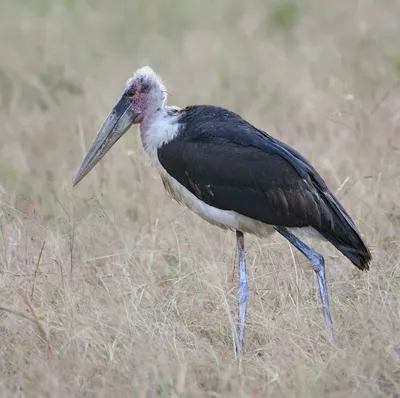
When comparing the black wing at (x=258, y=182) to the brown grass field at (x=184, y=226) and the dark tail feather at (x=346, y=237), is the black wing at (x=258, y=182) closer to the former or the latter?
the dark tail feather at (x=346, y=237)

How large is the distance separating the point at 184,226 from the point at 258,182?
967mm

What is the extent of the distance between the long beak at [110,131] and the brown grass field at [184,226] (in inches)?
4.9

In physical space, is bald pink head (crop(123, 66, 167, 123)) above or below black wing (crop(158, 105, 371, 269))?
above

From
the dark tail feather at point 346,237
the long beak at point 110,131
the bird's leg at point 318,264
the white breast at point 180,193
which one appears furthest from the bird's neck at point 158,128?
the dark tail feather at point 346,237

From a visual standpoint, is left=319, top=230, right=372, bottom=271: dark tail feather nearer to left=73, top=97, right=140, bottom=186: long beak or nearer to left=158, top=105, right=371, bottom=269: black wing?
left=158, top=105, right=371, bottom=269: black wing

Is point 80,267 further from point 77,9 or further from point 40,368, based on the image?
point 77,9

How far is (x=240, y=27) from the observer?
10.6m

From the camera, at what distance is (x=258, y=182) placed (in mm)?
4863

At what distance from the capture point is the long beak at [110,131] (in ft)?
17.6

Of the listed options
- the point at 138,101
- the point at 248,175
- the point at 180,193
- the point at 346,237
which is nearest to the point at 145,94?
the point at 138,101

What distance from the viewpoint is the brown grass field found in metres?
4.15

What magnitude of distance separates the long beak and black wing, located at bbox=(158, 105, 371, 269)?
524mm

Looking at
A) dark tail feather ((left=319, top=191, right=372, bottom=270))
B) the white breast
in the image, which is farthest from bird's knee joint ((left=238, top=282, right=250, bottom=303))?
dark tail feather ((left=319, top=191, right=372, bottom=270))

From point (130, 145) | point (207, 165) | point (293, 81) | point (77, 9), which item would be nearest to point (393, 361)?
point (207, 165)
